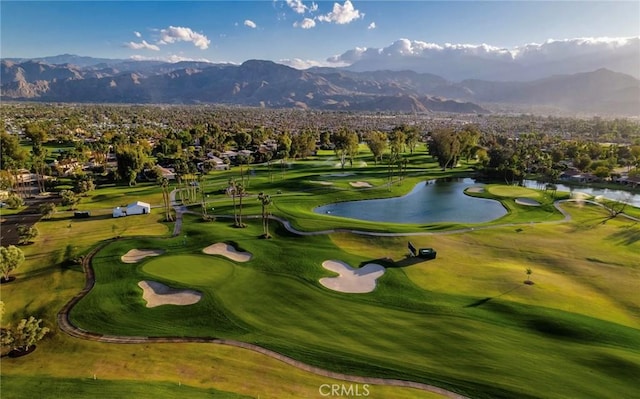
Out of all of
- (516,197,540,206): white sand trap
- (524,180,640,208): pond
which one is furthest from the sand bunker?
(524,180,640,208): pond

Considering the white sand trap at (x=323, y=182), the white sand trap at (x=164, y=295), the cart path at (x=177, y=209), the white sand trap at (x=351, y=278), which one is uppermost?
the white sand trap at (x=323, y=182)

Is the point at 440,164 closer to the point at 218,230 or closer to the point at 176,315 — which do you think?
the point at 218,230

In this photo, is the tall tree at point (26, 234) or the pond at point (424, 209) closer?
the tall tree at point (26, 234)

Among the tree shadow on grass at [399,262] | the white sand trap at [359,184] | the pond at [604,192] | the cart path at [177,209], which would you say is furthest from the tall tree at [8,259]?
the pond at [604,192]

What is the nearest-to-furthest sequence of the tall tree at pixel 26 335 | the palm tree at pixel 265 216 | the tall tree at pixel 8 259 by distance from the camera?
the tall tree at pixel 26 335, the tall tree at pixel 8 259, the palm tree at pixel 265 216

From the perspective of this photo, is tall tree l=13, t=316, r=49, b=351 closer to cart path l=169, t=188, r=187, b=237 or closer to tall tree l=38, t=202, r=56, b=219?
cart path l=169, t=188, r=187, b=237

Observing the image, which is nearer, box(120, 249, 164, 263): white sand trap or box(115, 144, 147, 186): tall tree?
box(120, 249, 164, 263): white sand trap

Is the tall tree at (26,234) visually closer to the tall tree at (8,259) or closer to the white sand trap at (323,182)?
the tall tree at (8,259)
